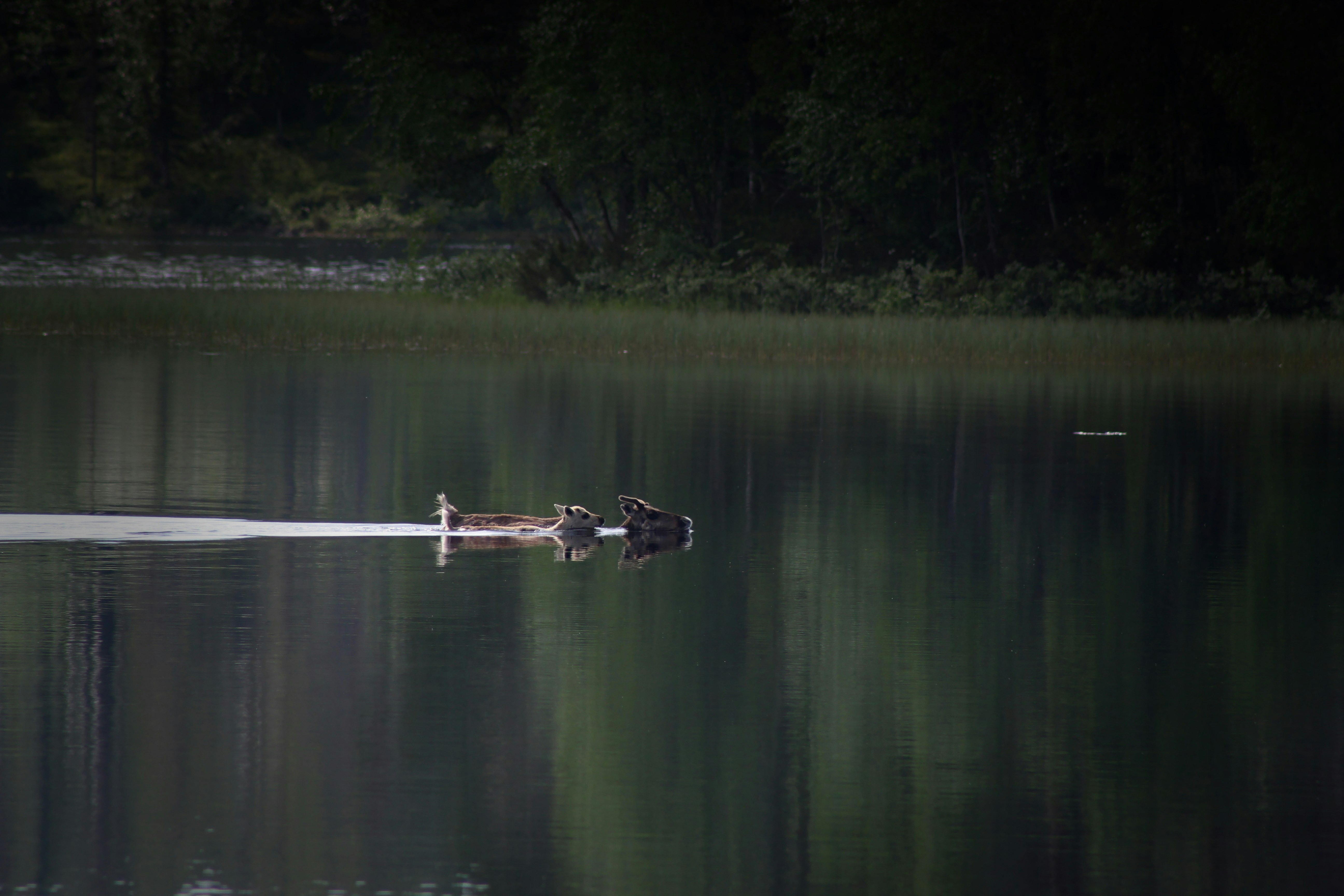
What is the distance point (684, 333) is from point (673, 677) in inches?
1155

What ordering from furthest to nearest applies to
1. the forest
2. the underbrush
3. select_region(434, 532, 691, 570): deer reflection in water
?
the underbrush → the forest → select_region(434, 532, 691, 570): deer reflection in water

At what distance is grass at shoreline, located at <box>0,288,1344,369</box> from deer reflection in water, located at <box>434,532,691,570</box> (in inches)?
892

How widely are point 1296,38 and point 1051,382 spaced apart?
10963mm

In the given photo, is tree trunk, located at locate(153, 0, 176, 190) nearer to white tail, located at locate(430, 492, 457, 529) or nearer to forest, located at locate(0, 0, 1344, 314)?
forest, located at locate(0, 0, 1344, 314)

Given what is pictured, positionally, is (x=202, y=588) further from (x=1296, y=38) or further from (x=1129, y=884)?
(x=1296, y=38)

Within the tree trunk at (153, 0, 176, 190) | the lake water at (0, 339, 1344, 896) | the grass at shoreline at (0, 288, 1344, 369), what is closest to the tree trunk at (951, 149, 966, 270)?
the grass at shoreline at (0, 288, 1344, 369)

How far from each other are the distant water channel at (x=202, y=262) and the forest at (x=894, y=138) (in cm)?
491

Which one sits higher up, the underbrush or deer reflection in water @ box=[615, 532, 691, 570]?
the underbrush

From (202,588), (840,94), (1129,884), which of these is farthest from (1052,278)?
(1129,884)

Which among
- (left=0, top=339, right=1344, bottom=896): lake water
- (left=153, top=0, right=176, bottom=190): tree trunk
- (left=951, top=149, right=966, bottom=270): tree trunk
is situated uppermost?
(left=153, top=0, right=176, bottom=190): tree trunk

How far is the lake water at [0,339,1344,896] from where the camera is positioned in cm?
710

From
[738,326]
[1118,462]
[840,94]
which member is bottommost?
[1118,462]

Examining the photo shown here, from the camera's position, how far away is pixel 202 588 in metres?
12.3

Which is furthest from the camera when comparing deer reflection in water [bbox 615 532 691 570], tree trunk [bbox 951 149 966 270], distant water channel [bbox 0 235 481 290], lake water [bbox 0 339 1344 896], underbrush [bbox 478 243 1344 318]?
distant water channel [bbox 0 235 481 290]
